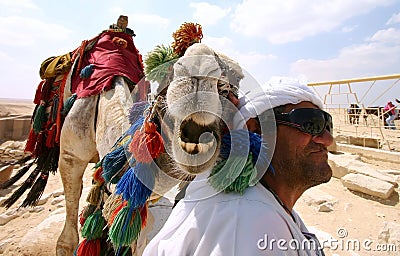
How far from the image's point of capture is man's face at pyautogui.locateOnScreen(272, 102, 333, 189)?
117 cm

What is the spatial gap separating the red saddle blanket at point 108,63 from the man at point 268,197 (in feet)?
5.71

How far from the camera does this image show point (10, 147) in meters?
9.10

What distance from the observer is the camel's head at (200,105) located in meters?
1.03

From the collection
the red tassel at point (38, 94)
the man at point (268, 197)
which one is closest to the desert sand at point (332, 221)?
the red tassel at point (38, 94)

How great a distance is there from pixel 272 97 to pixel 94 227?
4.53ft

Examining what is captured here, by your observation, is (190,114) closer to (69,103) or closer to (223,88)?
(223,88)

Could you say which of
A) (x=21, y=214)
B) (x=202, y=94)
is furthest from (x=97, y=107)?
(x=21, y=214)

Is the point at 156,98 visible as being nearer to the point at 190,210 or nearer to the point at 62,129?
the point at 190,210

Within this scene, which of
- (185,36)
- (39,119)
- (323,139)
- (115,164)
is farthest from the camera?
(39,119)

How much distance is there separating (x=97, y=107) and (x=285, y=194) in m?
2.02

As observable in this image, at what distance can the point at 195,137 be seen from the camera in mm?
1052

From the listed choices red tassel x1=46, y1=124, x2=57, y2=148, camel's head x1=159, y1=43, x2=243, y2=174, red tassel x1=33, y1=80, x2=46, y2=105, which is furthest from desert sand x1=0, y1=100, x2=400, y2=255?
camel's head x1=159, y1=43, x2=243, y2=174

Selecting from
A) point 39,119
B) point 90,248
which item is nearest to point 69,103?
point 39,119

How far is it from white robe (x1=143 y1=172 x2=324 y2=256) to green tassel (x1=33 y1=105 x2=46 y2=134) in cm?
305
